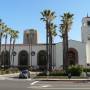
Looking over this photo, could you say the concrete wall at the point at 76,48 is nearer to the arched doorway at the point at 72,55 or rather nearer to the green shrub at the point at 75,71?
the arched doorway at the point at 72,55

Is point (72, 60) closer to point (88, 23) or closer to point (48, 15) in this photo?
point (88, 23)

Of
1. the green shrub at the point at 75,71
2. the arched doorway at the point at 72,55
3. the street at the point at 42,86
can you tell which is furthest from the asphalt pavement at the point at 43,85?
the arched doorway at the point at 72,55

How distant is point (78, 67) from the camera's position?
2467 inches

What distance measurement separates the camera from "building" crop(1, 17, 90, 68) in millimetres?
117250

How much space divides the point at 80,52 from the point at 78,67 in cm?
Answer: 5486

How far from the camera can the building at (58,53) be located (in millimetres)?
117250

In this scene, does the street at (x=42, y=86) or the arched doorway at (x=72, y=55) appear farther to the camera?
the arched doorway at (x=72, y=55)

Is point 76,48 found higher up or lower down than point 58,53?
higher up

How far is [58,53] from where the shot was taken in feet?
389

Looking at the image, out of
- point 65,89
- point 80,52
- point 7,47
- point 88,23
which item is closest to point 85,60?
point 80,52

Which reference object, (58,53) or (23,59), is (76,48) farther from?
(23,59)

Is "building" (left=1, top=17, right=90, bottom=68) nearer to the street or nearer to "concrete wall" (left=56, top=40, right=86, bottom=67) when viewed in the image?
"concrete wall" (left=56, top=40, right=86, bottom=67)

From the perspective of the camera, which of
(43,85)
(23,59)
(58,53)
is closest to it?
(43,85)

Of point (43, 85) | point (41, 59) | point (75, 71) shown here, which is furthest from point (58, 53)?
point (43, 85)
